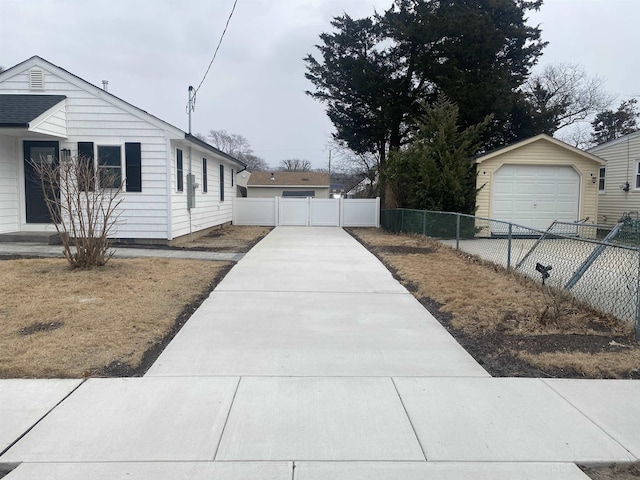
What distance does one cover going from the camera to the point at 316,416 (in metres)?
3.55

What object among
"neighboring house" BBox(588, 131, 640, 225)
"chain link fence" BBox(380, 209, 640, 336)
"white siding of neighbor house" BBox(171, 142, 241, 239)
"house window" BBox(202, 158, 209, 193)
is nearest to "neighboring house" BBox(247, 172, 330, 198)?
"white siding of neighbor house" BBox(171, 142, 241, 239)

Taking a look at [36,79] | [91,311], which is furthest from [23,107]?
[91,311]

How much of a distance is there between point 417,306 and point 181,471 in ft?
15.0

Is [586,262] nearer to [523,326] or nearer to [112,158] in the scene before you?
[523,326]

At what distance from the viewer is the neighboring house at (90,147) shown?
12453mm

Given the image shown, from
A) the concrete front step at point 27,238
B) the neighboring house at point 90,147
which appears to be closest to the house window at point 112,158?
the neighboring house at point 90,147

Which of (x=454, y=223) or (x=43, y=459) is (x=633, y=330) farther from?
(x=454, y=223)

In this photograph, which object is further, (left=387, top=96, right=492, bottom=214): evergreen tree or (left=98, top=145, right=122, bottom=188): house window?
(left=387, top=96, right=492, bottom=214): evergreen tree

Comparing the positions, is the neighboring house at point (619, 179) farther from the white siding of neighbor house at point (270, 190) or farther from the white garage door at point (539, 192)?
the white siding of neighbor house at point (270, 190)

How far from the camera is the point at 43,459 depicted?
9.80 feet

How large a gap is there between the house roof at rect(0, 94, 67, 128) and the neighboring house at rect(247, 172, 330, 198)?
3069cm

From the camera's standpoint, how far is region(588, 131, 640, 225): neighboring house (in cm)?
1853

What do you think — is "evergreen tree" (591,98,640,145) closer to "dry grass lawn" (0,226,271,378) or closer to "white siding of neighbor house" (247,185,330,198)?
"white siding of neighbor house" (247,185,330,198)

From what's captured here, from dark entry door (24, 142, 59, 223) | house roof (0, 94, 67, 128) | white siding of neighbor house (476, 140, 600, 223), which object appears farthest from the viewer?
white siding of neighbor house (476, 140, 600, 223)
